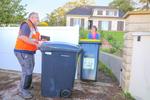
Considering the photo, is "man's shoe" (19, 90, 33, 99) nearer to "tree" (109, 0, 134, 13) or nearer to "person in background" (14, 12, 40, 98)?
"person in background" (14, 12, 40, 98)

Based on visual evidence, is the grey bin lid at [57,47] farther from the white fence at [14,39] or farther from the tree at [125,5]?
the tree at [125,5]

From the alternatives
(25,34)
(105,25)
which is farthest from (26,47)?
(105,25)

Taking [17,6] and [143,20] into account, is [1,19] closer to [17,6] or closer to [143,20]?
[17,6]

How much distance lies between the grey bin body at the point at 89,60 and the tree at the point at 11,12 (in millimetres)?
9239

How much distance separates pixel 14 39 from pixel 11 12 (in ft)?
27.9

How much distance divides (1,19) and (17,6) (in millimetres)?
2064

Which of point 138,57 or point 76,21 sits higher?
point 76,21

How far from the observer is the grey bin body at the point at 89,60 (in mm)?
8172

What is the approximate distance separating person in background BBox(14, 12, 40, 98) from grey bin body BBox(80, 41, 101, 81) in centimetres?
208

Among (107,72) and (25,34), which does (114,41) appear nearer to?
(107,72)

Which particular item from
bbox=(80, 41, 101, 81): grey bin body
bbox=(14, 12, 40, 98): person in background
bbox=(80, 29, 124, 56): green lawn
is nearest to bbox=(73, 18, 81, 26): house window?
bbox=(80, 29, 124, 56): green lawn

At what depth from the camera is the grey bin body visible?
8.17 meters

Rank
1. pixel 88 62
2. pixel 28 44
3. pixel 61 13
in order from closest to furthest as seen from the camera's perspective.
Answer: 1. pixel 28 44
2. pixel 88 62
3. pixel 61 13

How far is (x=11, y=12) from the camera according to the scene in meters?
17.9
